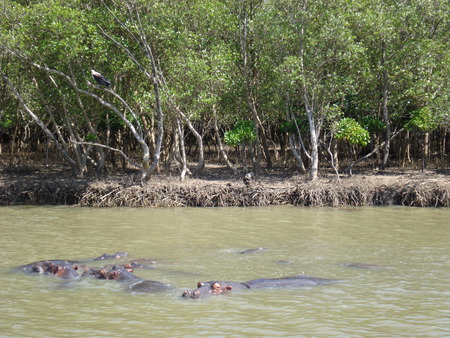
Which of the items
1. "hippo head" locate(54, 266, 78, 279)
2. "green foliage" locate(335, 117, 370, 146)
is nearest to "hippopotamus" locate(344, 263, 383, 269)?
"hippo head" locate(54, 266, 78, 279)

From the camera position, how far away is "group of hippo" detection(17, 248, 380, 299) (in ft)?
30.3

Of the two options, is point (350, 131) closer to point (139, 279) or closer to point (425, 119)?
point (425, 119)

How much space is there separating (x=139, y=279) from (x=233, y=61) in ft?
48.4

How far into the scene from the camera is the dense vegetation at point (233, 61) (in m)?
20.3

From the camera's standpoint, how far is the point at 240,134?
23.6m

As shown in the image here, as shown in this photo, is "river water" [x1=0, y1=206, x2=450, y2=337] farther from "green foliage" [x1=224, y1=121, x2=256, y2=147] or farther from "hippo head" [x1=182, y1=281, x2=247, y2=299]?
"green foliage" [x1=224, y1=121, x2=256, y2=147]

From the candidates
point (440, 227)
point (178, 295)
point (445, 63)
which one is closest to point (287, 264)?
point (178, 295)

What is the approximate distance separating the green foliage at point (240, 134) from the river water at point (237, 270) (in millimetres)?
4667

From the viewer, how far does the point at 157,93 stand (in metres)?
19.3

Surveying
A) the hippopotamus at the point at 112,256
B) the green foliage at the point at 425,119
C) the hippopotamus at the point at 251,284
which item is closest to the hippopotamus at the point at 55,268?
the hippopotamus at the point at 112,256

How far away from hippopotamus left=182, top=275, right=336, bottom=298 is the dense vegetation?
1107 centimetres

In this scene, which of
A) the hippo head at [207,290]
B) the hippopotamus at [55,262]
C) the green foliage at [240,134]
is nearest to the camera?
the hippo head at [207,290]

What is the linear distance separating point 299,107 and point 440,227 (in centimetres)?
1042

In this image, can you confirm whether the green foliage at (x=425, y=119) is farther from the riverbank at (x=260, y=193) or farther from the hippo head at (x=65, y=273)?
the hippo head at (x=65, y=273)
